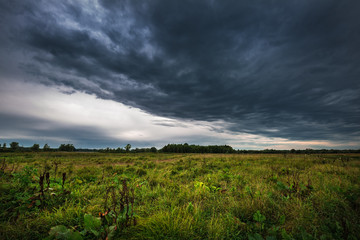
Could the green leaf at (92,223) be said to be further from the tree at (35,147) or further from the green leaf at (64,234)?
the tree at (35,147)

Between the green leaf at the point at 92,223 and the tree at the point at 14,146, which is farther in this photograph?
the tree at the point at 14,146

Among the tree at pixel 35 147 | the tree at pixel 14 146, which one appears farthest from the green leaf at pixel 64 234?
the tree at pixel 35 147

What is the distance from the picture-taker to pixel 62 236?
1.98 metres

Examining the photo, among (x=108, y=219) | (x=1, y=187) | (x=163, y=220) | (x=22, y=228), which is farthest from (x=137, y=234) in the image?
(x=1, y=187)

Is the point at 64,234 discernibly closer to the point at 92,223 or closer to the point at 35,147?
the point at 92,223

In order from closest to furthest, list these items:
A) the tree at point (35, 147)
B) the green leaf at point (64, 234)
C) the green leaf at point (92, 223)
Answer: the green leaf at point (64, 234), the green leaf at point (92, 223), the tree at point (35, 147)

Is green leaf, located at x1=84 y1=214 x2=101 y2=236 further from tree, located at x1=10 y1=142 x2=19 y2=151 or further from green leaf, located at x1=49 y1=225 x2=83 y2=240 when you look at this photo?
tree, located at x1=10 y1=142 x2=19 y2=151

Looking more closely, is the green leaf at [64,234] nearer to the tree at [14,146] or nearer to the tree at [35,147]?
the tree at [14,146]

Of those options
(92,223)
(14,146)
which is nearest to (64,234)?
(92,223)

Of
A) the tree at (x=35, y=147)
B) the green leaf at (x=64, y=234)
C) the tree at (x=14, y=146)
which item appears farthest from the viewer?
the tree at (x=35, y=147)

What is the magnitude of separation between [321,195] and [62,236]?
5.96m

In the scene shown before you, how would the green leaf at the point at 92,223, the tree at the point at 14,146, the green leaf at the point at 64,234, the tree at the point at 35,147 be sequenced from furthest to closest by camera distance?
the tree at the point at 35,147
the tree at the point at 14,146
the green leaf at the point at 92,223
the green leaf at the point at 64,234

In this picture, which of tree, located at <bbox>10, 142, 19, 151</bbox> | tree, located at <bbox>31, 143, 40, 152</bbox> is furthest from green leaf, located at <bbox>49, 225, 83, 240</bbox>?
tree, located at <bbox>31, 143, 40, 152</bbox>

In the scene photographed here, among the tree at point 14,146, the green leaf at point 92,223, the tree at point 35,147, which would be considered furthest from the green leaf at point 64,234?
the tree at point 35,147
